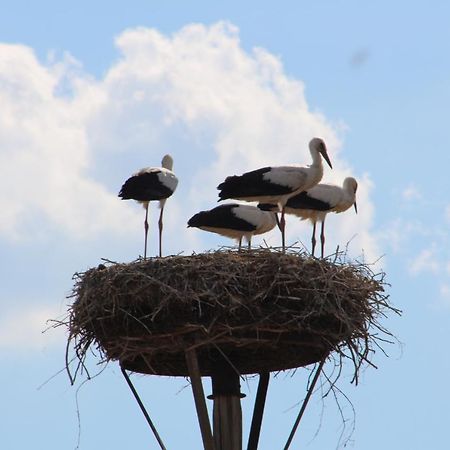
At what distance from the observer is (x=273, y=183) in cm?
1772

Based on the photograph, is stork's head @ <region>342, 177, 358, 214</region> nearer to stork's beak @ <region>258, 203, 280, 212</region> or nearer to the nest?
stork's beak @ <region>258, 203, 280, 212</region>

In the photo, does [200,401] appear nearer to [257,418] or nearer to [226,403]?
[226,403]

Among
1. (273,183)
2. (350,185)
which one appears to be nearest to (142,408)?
(273,183)

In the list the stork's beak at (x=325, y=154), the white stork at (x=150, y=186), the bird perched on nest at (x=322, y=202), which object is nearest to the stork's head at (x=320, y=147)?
the stork's beak at (x=325, y=154)

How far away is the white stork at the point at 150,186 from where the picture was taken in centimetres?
1927

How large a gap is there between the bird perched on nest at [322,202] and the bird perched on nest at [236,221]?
1.30 ft

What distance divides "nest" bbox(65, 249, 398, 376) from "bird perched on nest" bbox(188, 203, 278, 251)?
15.4 feet

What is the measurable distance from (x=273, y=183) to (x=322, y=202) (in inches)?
91.0

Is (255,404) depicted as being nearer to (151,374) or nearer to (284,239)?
(151,374)

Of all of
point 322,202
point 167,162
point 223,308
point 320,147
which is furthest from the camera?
point 167,162

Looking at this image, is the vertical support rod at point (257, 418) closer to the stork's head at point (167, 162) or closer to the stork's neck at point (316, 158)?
the stork's neck at point (316, 158)

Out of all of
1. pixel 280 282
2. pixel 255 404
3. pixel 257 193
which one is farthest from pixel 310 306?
pixel 257 193

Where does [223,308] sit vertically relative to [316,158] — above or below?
below

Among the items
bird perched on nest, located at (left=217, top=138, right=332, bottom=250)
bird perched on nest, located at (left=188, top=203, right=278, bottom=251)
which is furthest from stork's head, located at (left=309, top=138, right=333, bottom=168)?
bird perched on nest, located at (left=188, top=203, right=278, bottom=251)
